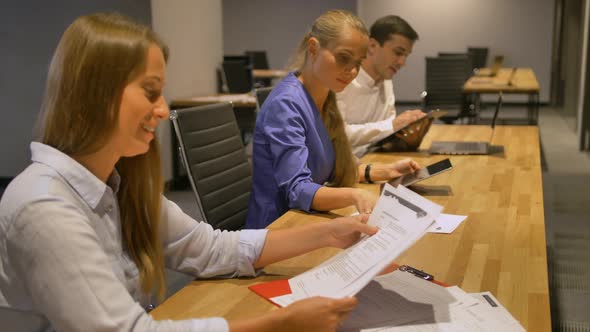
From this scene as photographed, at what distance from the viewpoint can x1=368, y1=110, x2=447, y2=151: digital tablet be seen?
9.51 feet

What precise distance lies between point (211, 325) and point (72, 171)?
331 mm

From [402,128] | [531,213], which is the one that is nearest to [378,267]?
[531,213]

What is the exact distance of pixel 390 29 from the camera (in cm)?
322

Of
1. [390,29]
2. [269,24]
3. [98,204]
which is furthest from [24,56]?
[269,24]

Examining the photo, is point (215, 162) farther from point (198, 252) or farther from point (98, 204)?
point (98, 204)

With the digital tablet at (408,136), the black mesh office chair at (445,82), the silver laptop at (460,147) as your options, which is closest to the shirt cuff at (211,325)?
the digital tablet at (408,136)

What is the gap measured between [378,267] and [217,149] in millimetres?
1223

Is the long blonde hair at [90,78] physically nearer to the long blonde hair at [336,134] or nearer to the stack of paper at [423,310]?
the stack of paper at [423,310]

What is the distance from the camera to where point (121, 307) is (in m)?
0.93

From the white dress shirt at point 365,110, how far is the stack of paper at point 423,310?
1.76 meters

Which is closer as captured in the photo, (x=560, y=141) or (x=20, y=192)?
(x=20, y=192)

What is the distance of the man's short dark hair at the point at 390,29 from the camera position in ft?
10.5

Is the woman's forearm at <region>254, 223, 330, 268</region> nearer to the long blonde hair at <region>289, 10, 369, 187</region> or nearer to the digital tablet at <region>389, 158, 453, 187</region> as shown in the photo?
the digital tablet at <region>389, 158, 453, 187</region>

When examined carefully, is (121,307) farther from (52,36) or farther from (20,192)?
(52,36)
